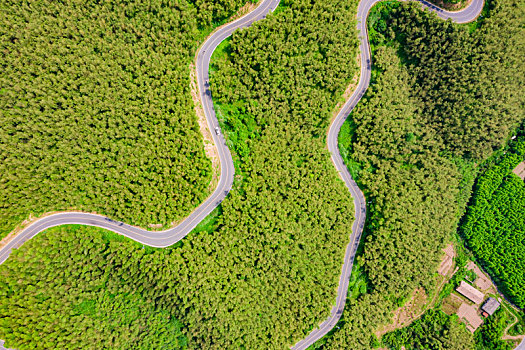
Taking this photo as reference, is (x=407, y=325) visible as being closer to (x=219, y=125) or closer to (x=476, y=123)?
(x=476, y=123)

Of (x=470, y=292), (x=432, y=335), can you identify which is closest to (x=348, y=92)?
(x=470, y=292)

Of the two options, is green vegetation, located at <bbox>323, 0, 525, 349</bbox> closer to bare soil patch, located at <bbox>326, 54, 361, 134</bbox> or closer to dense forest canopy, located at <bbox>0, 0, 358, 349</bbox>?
bare soil patch, located at <bbox>326, 54, 361, 134</bbox>

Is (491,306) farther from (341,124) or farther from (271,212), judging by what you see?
(271,212)

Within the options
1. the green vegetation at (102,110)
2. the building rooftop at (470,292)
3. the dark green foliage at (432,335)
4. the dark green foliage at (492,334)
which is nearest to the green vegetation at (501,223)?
the dark green foliage at (492,334)

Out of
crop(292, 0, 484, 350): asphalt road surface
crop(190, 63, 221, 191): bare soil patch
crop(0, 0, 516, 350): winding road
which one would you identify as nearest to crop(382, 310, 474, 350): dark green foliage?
crop(292, 0, 484, 350): asphalt road surface

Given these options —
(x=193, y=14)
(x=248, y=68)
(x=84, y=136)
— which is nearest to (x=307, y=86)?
(x=248, y=68)
